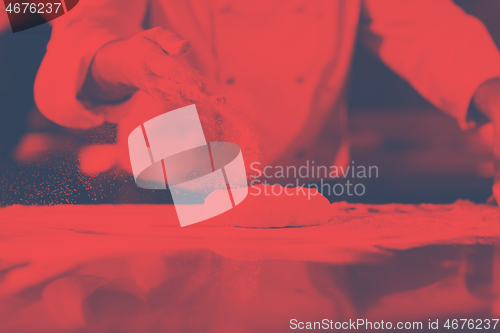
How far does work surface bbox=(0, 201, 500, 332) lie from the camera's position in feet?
1.29

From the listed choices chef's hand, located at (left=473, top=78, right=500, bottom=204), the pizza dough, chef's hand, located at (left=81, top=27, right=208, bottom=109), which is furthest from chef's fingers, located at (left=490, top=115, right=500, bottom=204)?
chef's hand, located at (left=81, top=27, right=208, bottom=109)

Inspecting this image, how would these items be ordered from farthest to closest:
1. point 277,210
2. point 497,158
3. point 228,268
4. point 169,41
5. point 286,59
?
point 286,59
point 497,158
point 277,210
point 169,41
point 228,268

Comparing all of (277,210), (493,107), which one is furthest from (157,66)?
(493,107)

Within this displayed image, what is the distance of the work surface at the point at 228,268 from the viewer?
393 millimetres

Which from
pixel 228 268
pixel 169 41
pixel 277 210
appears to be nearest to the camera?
pixel 228 268

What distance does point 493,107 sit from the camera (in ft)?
3.09

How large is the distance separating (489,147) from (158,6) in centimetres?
124

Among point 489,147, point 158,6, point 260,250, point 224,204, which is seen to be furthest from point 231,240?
point 489,147

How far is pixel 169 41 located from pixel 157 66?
2.6 inches

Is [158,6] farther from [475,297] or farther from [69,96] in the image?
[475,297]

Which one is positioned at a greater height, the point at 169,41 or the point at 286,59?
the point at 169,41

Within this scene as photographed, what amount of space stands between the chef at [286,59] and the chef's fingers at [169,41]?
12.2 inches
